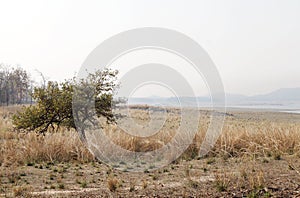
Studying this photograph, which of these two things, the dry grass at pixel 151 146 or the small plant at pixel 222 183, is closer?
the small plant at pixel 222 183

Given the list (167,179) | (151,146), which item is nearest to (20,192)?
(167,179)

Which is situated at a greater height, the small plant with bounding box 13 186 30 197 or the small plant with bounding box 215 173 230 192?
the small plant with bounding box 215 173 230 192

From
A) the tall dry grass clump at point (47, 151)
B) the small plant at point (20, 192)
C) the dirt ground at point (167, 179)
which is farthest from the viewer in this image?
the tall dry grass clump at point (47, 151)

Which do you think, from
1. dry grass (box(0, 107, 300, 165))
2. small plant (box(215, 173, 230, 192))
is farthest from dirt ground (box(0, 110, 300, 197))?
dry grass (box(0, 107, 300, 165))

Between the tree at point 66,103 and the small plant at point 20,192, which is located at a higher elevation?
the tree at point 66,103

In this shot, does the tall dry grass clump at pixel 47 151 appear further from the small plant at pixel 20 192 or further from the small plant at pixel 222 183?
the small plant at pixel 222 183

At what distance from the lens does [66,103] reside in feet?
26.0

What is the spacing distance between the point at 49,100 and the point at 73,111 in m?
0.68

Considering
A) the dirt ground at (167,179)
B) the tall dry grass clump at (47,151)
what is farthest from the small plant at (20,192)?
the tall dry grass clump at (47,151)

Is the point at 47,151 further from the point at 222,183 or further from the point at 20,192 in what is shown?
the point at 222,183

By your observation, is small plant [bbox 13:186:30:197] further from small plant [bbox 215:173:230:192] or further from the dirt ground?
small plant [bbox 215:173:230:192]

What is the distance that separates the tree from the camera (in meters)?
7.86

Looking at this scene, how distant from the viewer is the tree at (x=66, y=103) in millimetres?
7859

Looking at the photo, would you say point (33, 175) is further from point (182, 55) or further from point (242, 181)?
point (182, 55)
